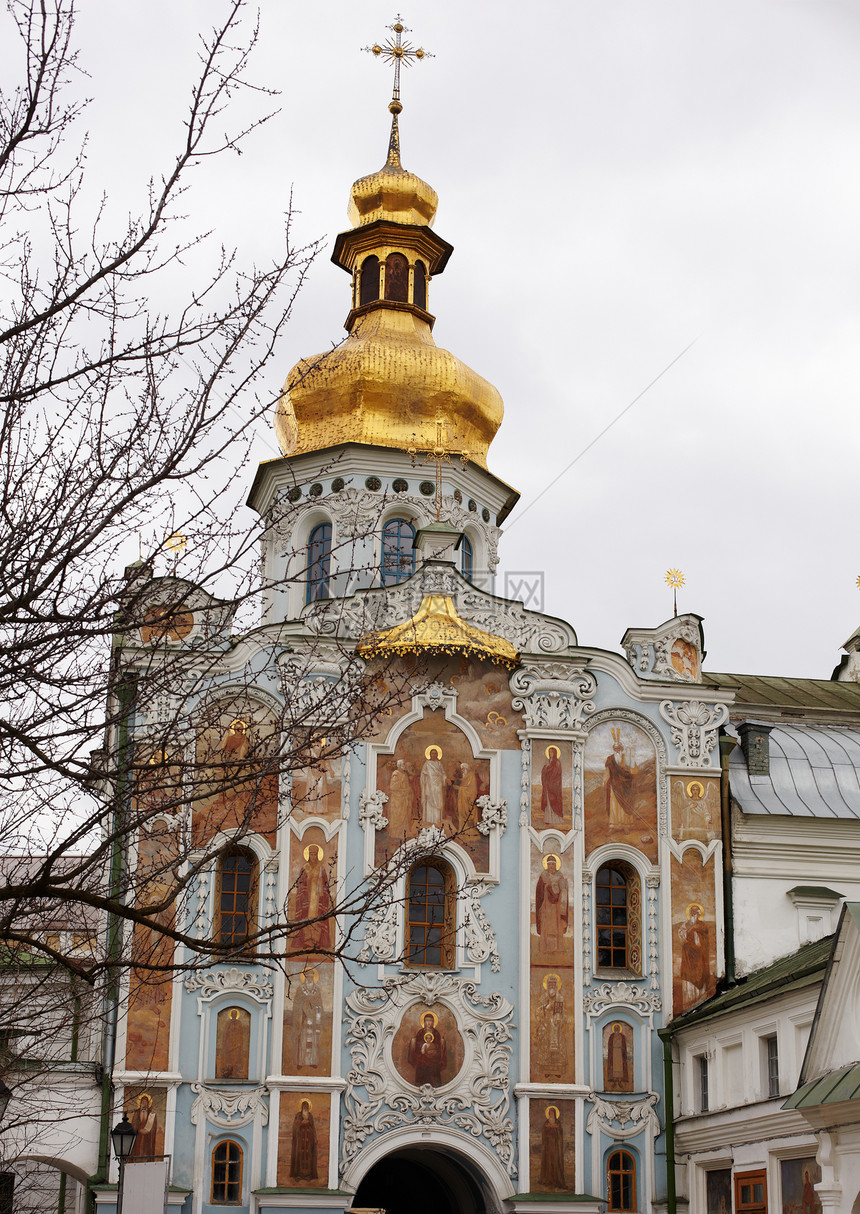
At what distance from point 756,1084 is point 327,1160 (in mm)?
5714

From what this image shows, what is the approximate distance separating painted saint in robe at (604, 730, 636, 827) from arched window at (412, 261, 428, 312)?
1159cm

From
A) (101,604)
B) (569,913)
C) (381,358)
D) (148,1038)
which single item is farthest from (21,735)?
(381,358)

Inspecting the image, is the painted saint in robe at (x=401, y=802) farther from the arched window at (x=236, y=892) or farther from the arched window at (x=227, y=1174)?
the arched window at (x=227, y=1174)

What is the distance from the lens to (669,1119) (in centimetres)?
2192

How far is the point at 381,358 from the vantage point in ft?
94.5

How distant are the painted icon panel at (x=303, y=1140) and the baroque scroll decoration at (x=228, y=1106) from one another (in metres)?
0.32

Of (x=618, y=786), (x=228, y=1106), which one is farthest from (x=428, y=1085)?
(x=618, y=786)

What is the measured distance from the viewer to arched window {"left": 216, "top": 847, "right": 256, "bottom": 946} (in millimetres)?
22297

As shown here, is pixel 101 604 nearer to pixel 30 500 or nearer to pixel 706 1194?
pixel 30 500

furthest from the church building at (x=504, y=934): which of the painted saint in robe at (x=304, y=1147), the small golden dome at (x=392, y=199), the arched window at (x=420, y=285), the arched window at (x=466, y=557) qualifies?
the small golden dome at (x=392, y=199)

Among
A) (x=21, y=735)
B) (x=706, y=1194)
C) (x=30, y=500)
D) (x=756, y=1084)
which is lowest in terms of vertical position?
(x=706, y=1194)

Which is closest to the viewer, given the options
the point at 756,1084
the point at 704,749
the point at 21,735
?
the point at 21,735

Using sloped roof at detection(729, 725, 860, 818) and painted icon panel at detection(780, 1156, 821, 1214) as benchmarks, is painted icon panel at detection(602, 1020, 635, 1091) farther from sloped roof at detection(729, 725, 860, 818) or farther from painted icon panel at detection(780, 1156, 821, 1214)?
sloped roof at detection(729, 725, 860, 818)

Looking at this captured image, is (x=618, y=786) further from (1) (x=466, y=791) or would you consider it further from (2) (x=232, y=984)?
(2) (x=232, y=984)
